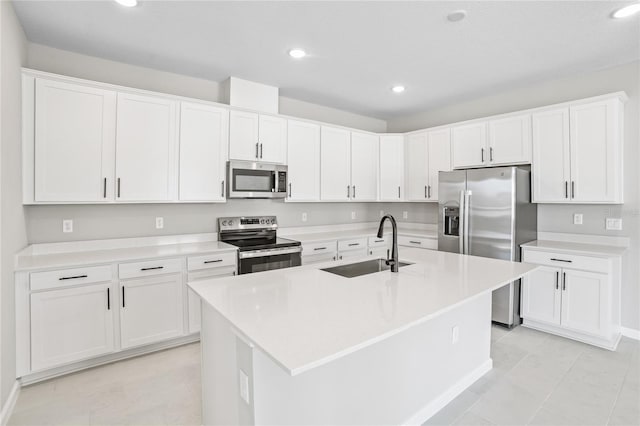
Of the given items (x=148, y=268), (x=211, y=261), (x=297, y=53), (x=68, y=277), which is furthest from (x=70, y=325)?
(x=297, y=53)

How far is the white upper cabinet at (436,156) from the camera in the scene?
174 inches

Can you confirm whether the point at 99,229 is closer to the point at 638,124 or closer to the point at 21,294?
the point at 21,294

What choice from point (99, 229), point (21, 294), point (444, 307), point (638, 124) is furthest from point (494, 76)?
point (21, 294)

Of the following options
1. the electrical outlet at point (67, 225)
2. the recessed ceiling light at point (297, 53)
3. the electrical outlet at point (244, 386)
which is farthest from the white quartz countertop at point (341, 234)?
the electrical outlet at point (244, 386)

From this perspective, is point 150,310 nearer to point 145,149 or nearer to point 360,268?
point 145,149

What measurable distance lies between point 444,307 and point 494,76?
3197 mm

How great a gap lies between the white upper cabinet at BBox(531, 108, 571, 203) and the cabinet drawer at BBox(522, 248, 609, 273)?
1.98 feet

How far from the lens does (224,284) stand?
185cm

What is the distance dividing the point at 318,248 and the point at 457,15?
8.89 ft

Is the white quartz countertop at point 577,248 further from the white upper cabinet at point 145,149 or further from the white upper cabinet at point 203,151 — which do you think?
the white upper cabinet at point 145,149

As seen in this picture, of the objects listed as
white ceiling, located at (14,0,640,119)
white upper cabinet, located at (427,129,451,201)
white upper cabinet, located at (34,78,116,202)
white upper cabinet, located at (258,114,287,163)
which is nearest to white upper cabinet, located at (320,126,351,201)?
white upper cabinet, located at (258,114,287,163)

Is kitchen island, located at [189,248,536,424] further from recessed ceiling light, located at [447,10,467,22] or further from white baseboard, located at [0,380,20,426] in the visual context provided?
recessed ceiling light, located at [447,10,467,22]

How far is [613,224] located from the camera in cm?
337

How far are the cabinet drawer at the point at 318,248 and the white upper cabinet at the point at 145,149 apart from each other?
1.56m
